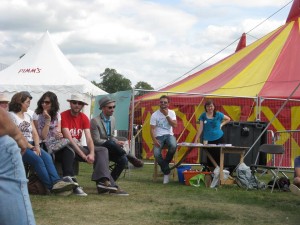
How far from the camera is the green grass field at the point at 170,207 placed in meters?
5.84

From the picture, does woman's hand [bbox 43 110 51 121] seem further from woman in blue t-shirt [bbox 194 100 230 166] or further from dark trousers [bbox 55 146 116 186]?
woman in blue t-shirt [bbox 194 100 230 166]

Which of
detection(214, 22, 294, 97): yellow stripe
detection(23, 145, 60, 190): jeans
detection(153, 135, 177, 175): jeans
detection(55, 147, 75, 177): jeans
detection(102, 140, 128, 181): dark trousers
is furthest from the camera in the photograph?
detection(214, 22, 294, 97): yellow stripe

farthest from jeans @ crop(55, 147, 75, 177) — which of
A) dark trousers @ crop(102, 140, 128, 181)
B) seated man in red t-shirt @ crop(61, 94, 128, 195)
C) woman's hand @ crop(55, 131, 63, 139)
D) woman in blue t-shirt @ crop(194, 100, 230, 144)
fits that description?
woman in blue t-shirt @ crop(194, 100, 230, 144)

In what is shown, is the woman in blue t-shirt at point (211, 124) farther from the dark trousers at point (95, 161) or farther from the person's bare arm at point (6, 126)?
the person's bare arm at point (6, 126)

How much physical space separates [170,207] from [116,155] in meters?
1.89

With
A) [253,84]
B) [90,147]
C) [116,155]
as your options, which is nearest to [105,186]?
[90,147]

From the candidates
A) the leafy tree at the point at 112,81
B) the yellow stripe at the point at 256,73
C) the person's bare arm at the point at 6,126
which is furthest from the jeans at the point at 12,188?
the leafy tree at the point at 112,81

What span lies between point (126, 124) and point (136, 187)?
2.38m

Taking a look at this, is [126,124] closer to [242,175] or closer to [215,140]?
[215,140]

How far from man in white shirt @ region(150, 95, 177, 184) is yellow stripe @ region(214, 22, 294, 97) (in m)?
4.32

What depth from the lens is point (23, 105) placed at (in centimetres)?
754

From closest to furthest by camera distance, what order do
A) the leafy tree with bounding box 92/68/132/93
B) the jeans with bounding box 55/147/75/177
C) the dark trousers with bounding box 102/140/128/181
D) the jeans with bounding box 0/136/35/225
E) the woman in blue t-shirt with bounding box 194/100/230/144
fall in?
the jeans with bounding box 0/136/35/225 → the jeans with bounding box 55/147/75/177 → the dark trousers with bounding box 102/140/128/181 → the woman in blue t-shirt with bounding box 194/100/230/144 → the leafy tree with bounding box 92/68/132/93

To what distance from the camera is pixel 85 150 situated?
791 centimetres

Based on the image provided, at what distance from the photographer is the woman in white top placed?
7293 mm
